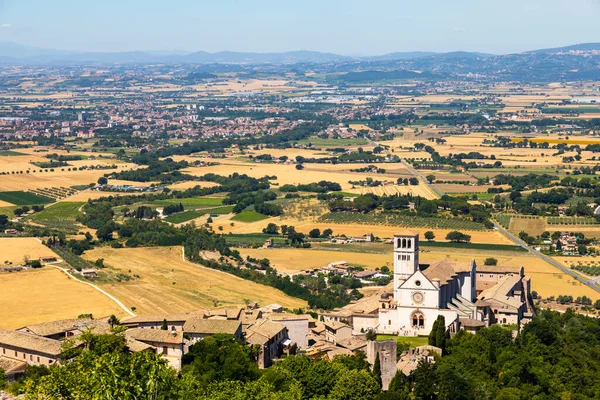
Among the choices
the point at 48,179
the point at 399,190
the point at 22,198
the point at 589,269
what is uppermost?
the point at 589,269

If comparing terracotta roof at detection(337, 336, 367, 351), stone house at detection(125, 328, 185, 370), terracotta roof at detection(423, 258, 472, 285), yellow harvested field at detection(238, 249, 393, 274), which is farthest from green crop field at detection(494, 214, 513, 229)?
stone house at detection(125, 328, 185, 370)

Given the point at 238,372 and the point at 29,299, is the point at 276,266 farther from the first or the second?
the point at 238,372

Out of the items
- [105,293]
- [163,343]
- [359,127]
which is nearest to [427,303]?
[163,343]

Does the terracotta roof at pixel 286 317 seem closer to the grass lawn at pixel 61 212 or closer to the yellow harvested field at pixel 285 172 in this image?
the grass lawn at pixel 61 212

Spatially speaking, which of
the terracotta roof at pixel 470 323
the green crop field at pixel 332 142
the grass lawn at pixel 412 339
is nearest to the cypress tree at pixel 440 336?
the grass lawn at pixel 412 339

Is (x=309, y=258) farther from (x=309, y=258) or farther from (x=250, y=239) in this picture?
(x=250, y=239)

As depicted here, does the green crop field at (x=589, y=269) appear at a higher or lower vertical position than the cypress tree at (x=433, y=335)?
lower

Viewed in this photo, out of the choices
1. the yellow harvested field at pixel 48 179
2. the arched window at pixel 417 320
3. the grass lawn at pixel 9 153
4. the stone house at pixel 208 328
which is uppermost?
the stone house at pixel 208 328

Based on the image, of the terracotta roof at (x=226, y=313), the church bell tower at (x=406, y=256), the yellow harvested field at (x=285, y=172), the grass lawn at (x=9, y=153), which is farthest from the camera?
the grass lawn at (x=9, y=153)
